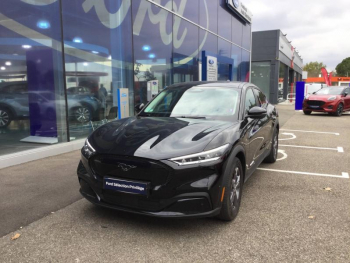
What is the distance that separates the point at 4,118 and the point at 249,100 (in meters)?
5.72

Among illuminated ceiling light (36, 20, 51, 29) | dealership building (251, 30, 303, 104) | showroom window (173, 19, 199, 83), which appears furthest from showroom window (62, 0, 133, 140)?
dealership building (251, 30, 303, 104)

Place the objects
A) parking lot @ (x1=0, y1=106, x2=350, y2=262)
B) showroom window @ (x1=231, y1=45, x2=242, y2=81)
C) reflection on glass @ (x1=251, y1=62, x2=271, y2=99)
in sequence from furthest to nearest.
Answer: reflection on glass @ (x1=251, y1=62, x2=271, y2=99), showroom window @ (x1=231, y1=45, x2=242, y2=81), parking lot @ (x1=0, y1=106, x2=350, y2=262)

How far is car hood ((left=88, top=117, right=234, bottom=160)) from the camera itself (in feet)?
9.25

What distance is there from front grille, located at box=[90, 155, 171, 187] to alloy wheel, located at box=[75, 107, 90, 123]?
5.55 metres

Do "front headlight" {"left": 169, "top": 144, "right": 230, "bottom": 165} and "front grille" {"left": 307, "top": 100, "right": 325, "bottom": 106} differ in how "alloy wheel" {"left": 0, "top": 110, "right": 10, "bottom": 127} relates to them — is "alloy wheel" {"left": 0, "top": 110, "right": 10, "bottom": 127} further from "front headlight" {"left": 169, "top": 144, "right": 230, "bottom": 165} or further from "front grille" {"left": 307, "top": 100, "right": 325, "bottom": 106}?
"front grille" {"left": 307, "top": 100, "right": 325, "bottom": 106}

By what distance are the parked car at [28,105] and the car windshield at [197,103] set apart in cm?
405

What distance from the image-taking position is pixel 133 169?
2803 millimetres

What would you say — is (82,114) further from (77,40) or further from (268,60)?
(268,60)

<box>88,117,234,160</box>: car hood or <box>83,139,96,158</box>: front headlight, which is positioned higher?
<box>88,117,234,160</box>: car hood

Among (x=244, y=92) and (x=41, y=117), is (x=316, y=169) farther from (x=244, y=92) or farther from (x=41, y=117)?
(x=41, y=117)

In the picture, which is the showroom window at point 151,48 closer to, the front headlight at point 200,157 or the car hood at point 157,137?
the car hood at point 157,137

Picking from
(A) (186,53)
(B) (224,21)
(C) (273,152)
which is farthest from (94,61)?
(B) (224,21)

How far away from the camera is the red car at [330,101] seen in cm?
1517

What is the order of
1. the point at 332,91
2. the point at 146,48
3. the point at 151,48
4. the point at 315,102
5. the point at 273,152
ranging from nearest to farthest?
the point at 273,152 → the point at 146,48 → the point at 151,48 → the point at 315,102 → the point at 332,91
